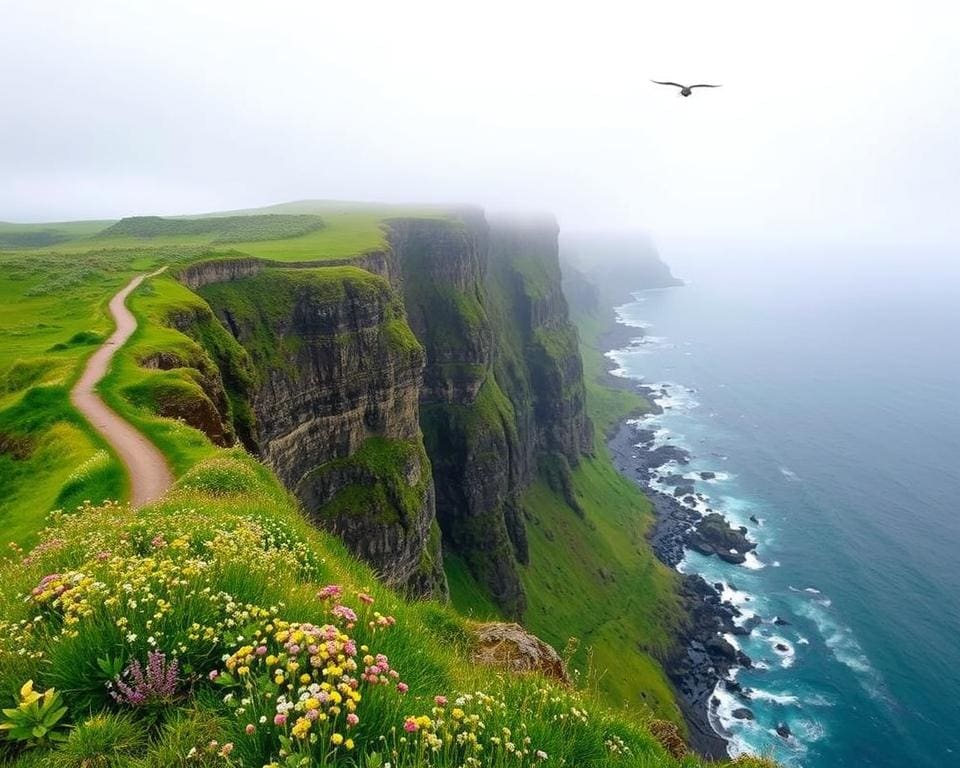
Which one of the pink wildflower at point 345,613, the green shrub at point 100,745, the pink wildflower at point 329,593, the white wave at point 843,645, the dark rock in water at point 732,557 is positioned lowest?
the dark rock in water at point 732,557

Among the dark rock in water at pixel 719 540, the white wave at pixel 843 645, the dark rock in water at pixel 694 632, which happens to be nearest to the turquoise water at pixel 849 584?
the white wave at pixel 843 645

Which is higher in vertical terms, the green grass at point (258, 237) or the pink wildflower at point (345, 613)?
the green grass at point (258, 237)

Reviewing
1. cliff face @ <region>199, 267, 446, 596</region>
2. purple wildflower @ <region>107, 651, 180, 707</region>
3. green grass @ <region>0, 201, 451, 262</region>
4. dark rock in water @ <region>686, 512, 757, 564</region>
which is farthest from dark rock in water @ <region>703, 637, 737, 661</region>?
purple wildflower @ <region>107, 651, 180, 707</region>

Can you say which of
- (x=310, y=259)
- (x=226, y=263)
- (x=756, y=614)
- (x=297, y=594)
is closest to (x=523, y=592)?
(x=756, y=614)

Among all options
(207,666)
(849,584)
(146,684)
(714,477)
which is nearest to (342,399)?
(207,666)

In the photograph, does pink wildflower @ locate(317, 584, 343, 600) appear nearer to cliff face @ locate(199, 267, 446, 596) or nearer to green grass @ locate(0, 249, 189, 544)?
green grass @ locate(0, 249, 189, 544)

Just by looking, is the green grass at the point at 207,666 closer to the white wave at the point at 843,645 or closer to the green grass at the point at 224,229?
the white wave at the point at 843,645

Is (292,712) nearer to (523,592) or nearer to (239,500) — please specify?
(239,500)
